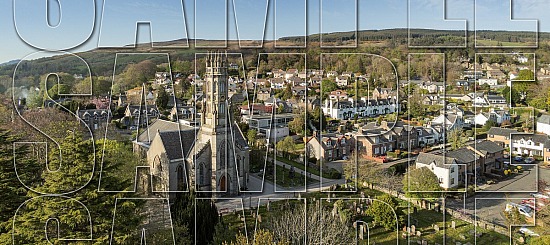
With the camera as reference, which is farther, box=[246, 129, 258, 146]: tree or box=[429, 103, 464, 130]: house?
box=[429, 103, 464, 130]: house

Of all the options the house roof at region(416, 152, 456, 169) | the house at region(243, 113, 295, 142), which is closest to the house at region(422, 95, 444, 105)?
the house at region(243, 113, 295, 142)

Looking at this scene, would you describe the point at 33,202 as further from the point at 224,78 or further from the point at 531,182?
the point at 531,182

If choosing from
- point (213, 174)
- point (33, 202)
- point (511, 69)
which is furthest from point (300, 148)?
point (33, 202)

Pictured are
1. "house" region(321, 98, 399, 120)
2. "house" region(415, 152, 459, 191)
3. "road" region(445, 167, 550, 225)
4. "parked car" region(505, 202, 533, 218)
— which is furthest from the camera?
"house" region(321, 98, 399, 120)

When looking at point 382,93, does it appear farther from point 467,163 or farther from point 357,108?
point 467,163

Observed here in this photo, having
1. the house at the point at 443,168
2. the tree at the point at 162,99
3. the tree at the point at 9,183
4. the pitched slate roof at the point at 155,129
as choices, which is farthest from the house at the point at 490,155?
the tree at the point at 162,99

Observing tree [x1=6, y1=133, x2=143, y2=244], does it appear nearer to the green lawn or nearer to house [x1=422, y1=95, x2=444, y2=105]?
the green lawn

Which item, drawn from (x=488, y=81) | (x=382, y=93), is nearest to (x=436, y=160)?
(x=488, y=81)
